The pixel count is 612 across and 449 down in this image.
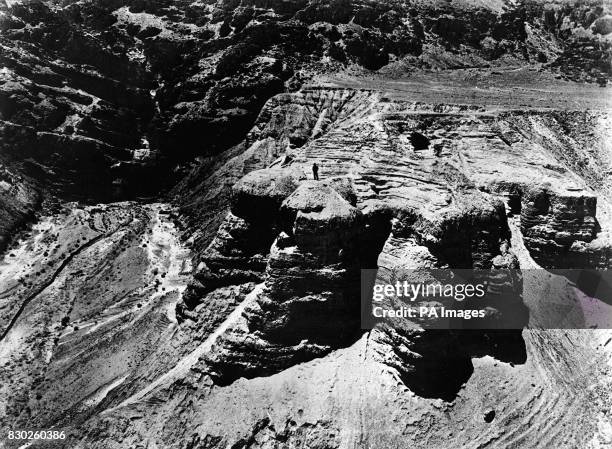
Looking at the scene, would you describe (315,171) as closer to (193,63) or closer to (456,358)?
(456,358)

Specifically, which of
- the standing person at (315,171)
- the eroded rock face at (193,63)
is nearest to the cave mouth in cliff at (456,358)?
the standing person at (315,171)

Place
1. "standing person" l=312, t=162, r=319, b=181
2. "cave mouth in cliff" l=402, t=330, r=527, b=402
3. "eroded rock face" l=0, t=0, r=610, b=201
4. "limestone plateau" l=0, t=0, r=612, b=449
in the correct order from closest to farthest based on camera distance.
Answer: "cave mouth in cliff" l=402, t=330, r=527, b=402, "limestone plateau" l=0, t=0, r=612, b=449, "standing person" l=312, t=162, r=319, b=181, "eroded rock face" l=0, t=0, r=610, b=201

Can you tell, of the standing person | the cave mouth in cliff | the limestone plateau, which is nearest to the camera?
the cave mouth in cliff

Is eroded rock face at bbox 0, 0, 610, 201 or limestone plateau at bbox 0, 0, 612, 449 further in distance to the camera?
eroded rock face at bbox 0, 0, 610, 201

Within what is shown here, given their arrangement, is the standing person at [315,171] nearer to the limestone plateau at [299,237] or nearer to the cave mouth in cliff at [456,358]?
the limestone plateau at [299,237]

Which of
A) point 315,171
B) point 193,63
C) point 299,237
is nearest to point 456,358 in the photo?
point 299,237

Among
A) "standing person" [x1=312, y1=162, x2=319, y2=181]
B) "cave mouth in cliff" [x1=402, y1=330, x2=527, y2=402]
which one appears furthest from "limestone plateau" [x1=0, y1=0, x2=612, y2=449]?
"standing person" [x1=312, y1=162, x2=319, y2=181]

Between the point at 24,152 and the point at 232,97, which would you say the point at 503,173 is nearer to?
the point at 232,97

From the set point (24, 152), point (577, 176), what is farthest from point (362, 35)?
point (24, 152)

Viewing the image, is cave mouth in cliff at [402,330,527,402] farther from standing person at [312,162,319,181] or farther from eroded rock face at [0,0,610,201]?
eroded rock face at [0,0,610,201]
